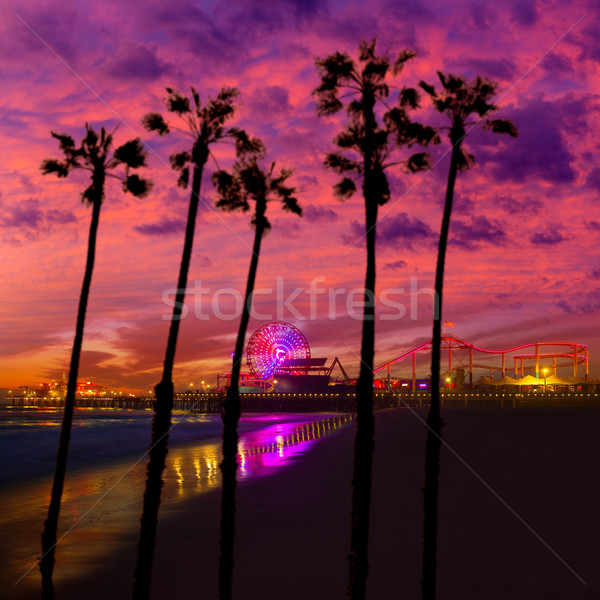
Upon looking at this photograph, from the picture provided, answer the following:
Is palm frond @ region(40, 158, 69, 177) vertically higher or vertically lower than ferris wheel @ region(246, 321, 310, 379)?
lower

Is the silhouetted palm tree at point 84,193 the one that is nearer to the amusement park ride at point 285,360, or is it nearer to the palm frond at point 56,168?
the palm frond at point 56,168

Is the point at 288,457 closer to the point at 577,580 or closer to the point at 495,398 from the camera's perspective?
the point at 577,580

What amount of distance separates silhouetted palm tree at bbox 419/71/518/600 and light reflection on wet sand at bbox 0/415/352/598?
10.4 metres

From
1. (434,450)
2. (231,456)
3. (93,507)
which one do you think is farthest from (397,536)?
(93,507)

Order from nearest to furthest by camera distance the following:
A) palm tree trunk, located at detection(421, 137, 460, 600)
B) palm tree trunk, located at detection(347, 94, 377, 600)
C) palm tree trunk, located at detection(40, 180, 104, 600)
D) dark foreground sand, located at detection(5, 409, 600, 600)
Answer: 1. palm tree trunk, located at detection(347, 94, 377, 600)
2. palm tree trunk, located at detection(421, 137, 460, 600)
3. palm tree trunk, located at detection(40, 180, 104, 600)
4. dark foreground sand, located at detection(5, 409, 600, 600)

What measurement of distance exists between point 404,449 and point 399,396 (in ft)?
290

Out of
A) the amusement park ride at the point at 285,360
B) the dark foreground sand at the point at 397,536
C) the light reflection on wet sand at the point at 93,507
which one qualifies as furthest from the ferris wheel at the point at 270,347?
the dark foreground sand at the point at 397,536

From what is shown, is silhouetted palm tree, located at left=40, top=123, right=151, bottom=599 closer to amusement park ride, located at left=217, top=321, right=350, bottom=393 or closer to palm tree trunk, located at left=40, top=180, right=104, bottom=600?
palm tree trunk, located at left=40, top=180, right=104, bottom=600

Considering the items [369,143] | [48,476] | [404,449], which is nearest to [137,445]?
[48,476]

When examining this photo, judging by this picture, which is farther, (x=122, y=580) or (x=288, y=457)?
(x=288, y=457)

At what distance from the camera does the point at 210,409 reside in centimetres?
18700

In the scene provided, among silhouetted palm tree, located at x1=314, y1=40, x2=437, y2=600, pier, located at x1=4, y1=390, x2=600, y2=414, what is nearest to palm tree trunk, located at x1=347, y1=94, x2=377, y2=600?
silhouetted palm tree, located at x1=314, y1=40, x2=437, y2=600

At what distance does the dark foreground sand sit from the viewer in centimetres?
1639

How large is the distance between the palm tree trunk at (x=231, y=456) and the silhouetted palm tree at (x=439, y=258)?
4.01 m
